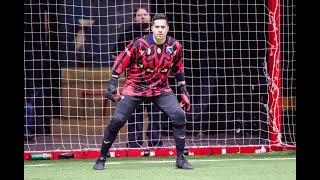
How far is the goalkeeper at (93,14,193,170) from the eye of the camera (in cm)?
879

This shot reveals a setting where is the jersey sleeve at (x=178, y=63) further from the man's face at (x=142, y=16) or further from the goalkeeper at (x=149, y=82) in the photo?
the man's face at (x=142, y=16)

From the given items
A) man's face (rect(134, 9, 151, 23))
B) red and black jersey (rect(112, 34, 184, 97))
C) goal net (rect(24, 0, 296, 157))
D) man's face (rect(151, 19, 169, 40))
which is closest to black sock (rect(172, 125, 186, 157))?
red and black jersey (rect(112, 34, 184, 97))

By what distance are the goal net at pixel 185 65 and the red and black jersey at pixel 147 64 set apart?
6.79ft

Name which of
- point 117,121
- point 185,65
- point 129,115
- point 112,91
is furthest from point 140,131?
point 112,91

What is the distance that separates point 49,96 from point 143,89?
3.07 meters

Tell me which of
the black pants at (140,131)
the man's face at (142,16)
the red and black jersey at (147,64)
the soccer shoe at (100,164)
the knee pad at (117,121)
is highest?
the man's face at (142,16)

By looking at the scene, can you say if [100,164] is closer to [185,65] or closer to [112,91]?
[112,91]

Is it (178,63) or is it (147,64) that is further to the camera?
(178,63)

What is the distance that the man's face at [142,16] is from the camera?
1059cm

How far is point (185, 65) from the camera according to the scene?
1160 cm

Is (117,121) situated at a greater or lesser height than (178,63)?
lesser

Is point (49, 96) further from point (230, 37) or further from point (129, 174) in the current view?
point (129, 174)

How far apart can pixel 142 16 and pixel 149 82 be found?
1.93 meters

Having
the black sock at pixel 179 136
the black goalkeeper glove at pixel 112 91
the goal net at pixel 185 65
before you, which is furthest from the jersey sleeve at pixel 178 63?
the goal net at pixel 185 65
